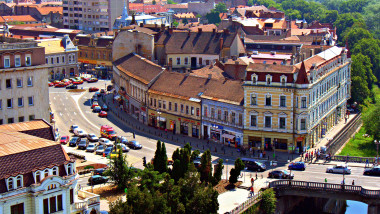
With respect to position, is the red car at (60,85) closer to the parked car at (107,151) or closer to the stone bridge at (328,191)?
the parked car at (107,151)

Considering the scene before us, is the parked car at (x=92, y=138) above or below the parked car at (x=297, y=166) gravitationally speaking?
above

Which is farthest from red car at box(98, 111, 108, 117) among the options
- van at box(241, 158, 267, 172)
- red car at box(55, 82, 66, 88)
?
van at box(241, 158, 267, 172)

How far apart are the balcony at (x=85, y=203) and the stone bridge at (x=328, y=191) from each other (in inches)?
996

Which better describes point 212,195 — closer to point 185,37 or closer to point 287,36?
point 185,37

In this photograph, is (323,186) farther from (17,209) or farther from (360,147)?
(360,147)

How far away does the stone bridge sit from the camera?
256 ft

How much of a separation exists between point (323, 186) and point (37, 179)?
3625 centimetres

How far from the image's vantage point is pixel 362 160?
93125 millimetres

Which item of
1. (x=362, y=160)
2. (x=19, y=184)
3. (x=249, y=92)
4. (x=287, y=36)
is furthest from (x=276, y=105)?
(x=287, y=36)

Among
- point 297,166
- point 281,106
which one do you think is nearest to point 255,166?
point 297,166

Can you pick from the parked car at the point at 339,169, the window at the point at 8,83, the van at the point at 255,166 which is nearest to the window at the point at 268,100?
the van at the point at 255,166

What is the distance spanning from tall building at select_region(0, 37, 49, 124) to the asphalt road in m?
11.6

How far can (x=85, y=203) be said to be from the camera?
62844 mm

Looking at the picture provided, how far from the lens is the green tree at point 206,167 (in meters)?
79.6
